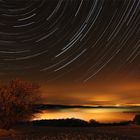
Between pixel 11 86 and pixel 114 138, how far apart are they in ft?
42.2

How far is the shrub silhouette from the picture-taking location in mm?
36656

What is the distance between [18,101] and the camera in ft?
122

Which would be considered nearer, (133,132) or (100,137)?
(100,137)

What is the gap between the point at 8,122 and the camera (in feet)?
122

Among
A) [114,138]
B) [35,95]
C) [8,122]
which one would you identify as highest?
[35,95]

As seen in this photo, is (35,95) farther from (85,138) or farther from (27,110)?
(85,138)

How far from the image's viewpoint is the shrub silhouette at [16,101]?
36656 millimetres

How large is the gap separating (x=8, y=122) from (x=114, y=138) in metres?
12.2

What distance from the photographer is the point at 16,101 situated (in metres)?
37.1

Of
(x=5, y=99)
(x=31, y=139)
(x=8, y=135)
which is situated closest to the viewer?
(x=31, y=139)

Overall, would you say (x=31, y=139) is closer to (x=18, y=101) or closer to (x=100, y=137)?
(x=100, y=137)

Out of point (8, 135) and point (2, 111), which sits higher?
point (2, 111)

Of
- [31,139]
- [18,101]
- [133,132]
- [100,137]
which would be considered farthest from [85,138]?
[18,101]

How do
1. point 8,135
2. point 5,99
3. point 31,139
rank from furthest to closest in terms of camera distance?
point 5,99, point 8,135, point 31,139
